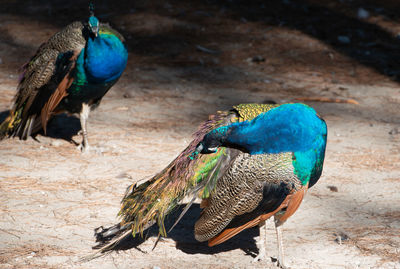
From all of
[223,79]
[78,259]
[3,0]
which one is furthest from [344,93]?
[3,0]

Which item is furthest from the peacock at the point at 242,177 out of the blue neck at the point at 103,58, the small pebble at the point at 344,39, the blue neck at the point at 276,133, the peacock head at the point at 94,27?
the small pebble at the point at 344,39

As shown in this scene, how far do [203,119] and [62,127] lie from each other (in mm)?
1591

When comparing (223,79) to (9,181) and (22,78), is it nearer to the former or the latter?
(22,78)

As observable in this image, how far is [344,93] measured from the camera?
679cm

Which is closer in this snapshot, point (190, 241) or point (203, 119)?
point (190, 241)

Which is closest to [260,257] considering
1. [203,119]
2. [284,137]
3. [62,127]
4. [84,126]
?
[284,137]

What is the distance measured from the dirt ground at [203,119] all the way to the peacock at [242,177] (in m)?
0.33

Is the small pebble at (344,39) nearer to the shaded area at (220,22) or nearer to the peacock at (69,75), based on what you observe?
the shaded area at (220,22)

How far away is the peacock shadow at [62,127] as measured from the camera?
18.6 ft

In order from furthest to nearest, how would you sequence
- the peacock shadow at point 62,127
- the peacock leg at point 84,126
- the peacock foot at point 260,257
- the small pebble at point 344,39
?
the small pebble at point 344,39 → the peacock shadow at point 62,127 → the peacock leg at point 84,126 → the peacock foot at point 260,257

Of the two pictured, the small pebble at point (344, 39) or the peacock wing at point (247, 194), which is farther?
the small pebble at point (344, 39)

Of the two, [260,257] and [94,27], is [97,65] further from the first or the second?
[260,257]

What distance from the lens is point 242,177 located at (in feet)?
10.9

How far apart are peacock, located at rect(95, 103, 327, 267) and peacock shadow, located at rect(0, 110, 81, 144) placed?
2.30 m
